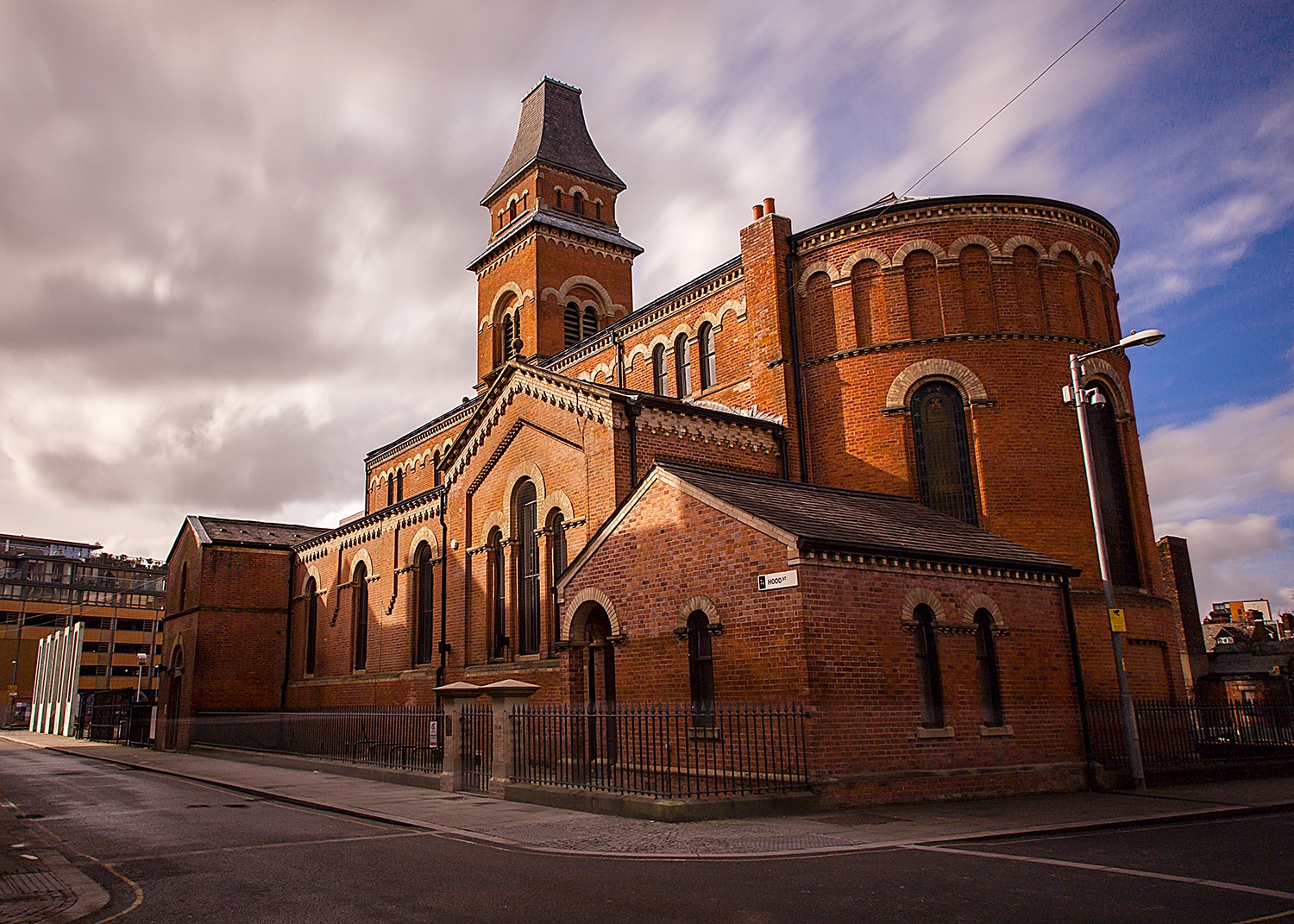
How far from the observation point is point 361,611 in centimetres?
3475

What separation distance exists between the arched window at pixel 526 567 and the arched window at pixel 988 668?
1089 cm

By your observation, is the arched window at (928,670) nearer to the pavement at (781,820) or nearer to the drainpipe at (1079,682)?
the pavement at (781,820)

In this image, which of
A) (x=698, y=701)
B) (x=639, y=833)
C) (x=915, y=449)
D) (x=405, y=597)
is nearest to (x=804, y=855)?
(x=639, y=833)

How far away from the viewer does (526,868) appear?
9867 mm

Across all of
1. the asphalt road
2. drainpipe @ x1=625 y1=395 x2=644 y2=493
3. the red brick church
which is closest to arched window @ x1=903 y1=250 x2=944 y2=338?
the red brick church

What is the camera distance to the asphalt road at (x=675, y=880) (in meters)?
7.76

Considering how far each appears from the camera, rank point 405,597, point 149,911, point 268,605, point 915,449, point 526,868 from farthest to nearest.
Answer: point 268,605
point 405,597
point 915,449
point 526,868
point 149,911

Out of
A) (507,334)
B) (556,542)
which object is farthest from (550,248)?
(556,542)

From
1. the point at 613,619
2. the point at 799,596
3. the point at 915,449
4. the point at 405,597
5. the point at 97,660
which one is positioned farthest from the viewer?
the point at 97,660

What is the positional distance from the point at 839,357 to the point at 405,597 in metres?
16.3

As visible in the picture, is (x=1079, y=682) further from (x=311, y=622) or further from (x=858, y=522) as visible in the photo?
(x=311, y=622)

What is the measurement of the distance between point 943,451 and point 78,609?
99.3 meters

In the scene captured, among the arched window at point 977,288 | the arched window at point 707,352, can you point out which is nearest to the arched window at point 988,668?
the arched window at point 977,288

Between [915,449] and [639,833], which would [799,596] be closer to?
[639,833]
